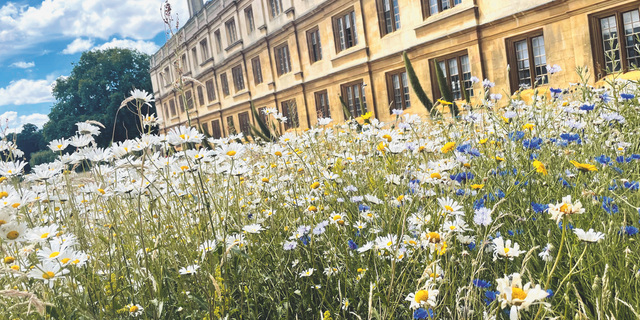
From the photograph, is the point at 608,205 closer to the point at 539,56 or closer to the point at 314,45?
the point at 539,56

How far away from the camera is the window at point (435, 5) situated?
44.7ft

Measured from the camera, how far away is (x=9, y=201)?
147 centimetres

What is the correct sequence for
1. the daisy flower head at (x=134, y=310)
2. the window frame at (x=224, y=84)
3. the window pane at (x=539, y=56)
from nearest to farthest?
the daisy flower head at (x=134, y=310), the window pane at (x=539, y=56), the window frame at (x=224, y=84)

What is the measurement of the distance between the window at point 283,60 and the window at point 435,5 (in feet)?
29.5

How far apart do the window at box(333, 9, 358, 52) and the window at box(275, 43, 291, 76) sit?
A: 4.22m

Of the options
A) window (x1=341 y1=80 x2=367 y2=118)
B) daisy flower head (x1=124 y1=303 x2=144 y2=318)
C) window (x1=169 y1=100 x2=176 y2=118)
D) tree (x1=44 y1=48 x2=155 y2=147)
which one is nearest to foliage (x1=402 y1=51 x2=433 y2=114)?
window (x1=341 y1=80 x2=367 y2=118)

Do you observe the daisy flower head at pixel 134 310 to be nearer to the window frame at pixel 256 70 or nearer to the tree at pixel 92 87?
the window frame at pixel 256 70

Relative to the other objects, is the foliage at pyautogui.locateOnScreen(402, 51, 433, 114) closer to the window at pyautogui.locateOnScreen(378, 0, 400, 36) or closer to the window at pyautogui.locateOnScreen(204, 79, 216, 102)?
the window at pyautogui.locateOnScreen(378, 0, 400, 36)

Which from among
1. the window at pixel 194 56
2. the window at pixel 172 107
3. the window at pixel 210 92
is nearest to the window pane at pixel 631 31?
the window at pixel 210 92

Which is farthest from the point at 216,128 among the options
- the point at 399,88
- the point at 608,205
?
the point at 608,205

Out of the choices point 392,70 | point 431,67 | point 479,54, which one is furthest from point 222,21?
point 479,54

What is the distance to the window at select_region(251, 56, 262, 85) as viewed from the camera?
80.9 feet

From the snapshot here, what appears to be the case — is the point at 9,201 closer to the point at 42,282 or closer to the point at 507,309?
the point at 42,282

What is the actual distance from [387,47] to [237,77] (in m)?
13.8
